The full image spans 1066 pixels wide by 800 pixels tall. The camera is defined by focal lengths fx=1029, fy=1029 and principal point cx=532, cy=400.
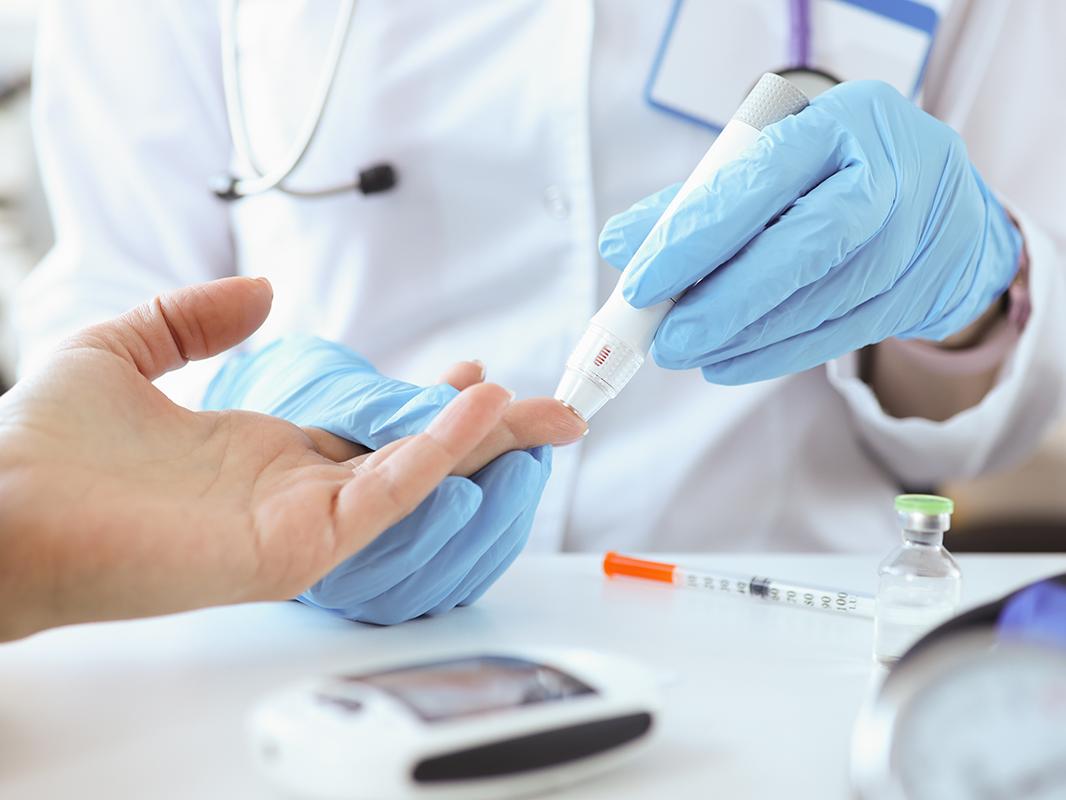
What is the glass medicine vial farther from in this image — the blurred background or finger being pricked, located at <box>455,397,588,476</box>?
the blurred background

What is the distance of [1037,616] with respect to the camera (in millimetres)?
408

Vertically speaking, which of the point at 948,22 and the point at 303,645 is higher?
the point at 948,22

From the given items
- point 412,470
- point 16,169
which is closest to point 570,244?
point 412,470

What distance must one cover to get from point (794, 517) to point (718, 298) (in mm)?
399

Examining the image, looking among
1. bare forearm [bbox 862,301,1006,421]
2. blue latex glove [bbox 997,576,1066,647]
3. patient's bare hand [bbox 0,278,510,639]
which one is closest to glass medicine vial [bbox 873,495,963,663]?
blue latex glove [bbox 997,576,1066,647]

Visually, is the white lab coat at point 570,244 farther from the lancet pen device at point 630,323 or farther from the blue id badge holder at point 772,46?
Result: the lancet pen device at point 630,323

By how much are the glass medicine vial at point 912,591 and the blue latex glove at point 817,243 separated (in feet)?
0.60

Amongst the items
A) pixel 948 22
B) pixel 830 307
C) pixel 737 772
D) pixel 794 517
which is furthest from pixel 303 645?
pixel 948 22

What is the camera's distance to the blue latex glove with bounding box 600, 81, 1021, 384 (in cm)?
68

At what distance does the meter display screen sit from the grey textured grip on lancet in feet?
1.42

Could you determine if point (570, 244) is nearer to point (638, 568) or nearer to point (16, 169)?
point (638, 568)

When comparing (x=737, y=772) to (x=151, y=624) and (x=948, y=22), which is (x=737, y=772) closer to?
(x=151, y=624)

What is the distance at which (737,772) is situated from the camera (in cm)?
44

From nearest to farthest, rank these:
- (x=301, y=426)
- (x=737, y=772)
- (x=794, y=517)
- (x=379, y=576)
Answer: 1. (x=737, y=772)
2. (x=379, y=576)
3. (x=301, y=426)
4. (x=794, y=517)
